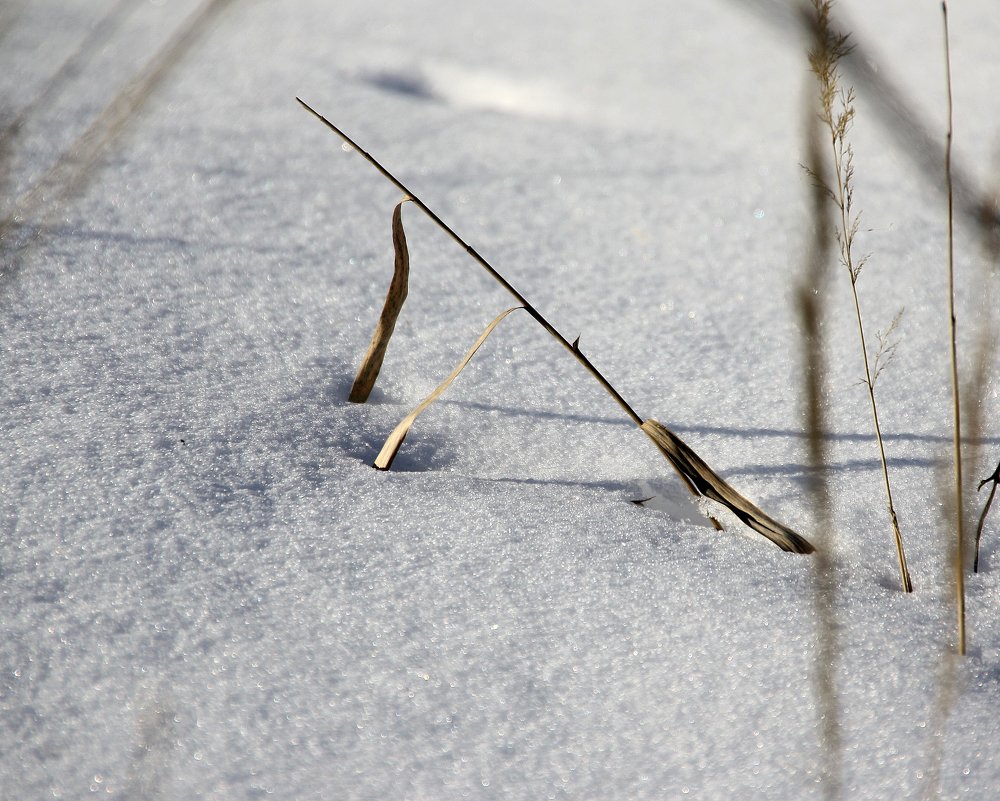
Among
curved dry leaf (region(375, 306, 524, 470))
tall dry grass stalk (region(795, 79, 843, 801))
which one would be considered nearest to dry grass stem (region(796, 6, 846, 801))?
tall dry grass stalk (region(795, 79, 843, 801))

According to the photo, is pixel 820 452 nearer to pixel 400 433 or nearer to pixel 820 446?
pixel 820 446


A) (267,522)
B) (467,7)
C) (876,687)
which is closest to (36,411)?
(267,522)

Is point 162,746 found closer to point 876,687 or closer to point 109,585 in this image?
point 109,585

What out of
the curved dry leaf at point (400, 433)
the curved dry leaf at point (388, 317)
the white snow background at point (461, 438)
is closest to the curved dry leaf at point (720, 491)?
the white snow background at point (461, 438)

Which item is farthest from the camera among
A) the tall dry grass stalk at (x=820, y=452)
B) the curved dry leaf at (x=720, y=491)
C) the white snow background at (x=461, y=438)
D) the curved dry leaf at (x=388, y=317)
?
the curved dry leaf at (x=388, y=317)

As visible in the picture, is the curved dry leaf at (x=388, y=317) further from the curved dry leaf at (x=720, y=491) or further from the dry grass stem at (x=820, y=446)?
the dry grass stem at (x=820, y=446)

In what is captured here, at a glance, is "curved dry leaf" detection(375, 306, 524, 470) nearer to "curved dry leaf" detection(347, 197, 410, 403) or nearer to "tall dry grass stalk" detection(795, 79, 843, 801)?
"curved dry leaf" detection(347, 197, 410, 403)
